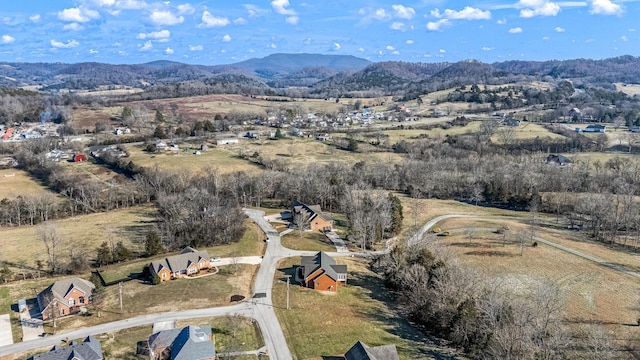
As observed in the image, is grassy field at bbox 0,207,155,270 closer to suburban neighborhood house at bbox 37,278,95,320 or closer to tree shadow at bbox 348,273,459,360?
suburban neighborhood house at bbox 37,278,95,320

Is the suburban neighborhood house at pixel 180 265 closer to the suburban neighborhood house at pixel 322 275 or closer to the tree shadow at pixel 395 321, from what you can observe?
the suburban neighborhood house at pixel 322 275

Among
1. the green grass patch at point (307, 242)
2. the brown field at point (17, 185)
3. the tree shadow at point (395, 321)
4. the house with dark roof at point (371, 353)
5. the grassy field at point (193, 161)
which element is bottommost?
the tree shadow at point (395, 321)

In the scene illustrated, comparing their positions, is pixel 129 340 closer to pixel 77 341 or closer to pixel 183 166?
pixel 77 341

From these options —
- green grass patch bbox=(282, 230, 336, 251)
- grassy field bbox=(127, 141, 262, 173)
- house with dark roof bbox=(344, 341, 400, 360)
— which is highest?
grassy field bbox=(127, 141, 262, 173)

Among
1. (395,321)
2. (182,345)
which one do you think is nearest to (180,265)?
(182,345)

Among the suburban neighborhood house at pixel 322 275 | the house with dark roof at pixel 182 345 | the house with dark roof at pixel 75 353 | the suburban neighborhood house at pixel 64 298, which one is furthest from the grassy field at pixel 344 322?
the suburban neighborhood house at pixel 64 298

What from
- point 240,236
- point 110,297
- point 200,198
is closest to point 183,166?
point 200,198

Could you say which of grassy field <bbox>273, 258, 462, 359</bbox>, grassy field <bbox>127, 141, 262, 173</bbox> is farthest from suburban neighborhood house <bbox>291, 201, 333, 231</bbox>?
grassy field <bbox>127, 141, 262, 173</bbox>
